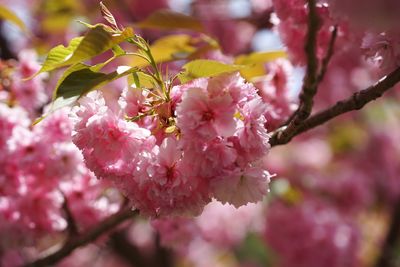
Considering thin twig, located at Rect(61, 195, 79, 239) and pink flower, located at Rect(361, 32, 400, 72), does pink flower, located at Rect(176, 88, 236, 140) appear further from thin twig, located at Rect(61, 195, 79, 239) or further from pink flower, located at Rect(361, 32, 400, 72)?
thin twig, located at Rect(61, 195, 79, 239)

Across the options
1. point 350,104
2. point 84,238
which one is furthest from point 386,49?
point 84,238

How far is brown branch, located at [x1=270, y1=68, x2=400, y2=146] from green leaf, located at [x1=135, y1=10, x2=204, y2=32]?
0.62m

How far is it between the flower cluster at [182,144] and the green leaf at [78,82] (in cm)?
5

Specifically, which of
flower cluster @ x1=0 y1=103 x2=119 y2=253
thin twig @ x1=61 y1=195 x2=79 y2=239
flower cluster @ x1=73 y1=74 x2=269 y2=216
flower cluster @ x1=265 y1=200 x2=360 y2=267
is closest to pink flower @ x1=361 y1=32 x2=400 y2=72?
flower cluster @ x1=73 y1=74 x2=269 y2=216

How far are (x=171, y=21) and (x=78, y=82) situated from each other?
719 millimetres

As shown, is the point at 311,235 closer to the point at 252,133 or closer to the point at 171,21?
the point at 171,21

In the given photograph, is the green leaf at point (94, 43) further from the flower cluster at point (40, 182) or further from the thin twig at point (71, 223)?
the thin twig at point (71, 223)

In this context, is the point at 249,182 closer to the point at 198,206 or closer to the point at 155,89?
the point at 198,206

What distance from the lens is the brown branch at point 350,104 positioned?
1.16 metres

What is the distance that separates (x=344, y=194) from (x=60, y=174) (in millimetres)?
2100

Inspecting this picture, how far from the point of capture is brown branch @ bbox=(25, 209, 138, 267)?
1604 mm

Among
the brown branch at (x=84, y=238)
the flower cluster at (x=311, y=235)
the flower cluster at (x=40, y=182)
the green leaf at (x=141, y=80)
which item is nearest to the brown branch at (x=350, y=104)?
the green leaf at (x=141, y=80)

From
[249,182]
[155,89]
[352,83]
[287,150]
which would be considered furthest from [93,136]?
[287,150]

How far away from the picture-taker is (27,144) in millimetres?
1598
